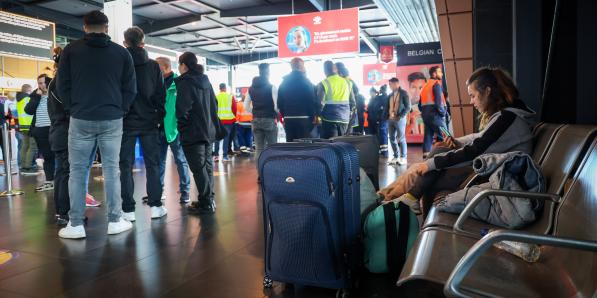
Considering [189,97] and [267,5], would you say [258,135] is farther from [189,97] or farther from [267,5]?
[267,5]

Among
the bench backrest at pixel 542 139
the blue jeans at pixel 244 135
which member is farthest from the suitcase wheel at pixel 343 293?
the blue jeans at pixel 244 135

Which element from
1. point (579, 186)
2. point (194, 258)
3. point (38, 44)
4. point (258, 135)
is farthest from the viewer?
point (38, 44)

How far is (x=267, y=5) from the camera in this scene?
1394 centimetres

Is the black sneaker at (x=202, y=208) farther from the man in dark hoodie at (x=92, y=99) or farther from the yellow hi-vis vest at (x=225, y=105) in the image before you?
the yellow hi-vis vest at (x=225, y=105)

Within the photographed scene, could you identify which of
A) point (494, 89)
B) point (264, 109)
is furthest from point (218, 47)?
point (494, 89)

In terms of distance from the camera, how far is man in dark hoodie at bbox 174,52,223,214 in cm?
403

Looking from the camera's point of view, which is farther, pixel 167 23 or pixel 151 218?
pixel 167 23

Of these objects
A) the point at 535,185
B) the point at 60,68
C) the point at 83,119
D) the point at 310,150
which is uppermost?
the point at 60,68

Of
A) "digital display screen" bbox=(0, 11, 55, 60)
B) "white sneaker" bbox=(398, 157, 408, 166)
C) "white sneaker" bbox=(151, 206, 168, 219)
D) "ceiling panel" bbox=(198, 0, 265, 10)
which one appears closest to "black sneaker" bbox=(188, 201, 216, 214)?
"white sneaker" bbox=(151, 206, 168, 219)

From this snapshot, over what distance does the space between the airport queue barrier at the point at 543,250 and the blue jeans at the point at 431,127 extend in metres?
5.05

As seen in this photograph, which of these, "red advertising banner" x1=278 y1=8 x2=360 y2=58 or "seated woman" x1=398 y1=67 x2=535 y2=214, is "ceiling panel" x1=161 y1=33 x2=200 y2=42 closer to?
"red advertising banner" x1=278 y1=8 x2=360 y2=58

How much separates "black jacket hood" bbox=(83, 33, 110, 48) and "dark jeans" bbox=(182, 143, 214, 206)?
1207 millimetres

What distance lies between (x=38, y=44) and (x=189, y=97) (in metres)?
8.19

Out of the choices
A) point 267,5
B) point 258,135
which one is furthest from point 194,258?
point 267,5
